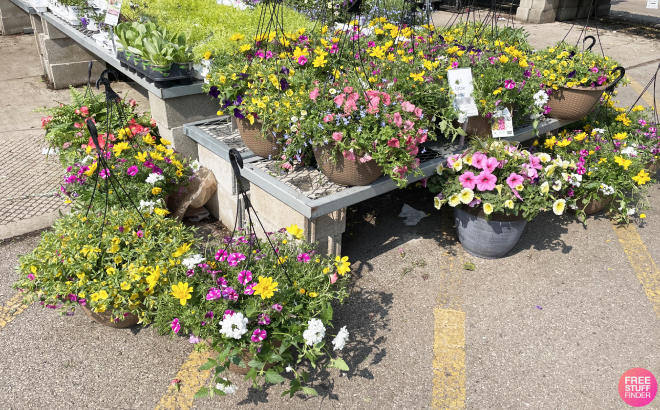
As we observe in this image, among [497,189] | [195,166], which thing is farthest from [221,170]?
[497,189]

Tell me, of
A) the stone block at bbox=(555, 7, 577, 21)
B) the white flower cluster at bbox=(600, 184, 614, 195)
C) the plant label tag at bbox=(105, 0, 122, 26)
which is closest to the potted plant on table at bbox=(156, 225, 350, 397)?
the white flower cluster at bbox=(600, 184, 614, 195)

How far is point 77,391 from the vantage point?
100 inches

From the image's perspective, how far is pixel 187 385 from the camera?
2631mm

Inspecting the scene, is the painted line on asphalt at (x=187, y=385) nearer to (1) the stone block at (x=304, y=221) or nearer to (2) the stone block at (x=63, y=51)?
(1) the stone block at (x=304, y=221)

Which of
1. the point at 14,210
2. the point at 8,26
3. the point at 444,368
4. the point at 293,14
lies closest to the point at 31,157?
the point at 14,210

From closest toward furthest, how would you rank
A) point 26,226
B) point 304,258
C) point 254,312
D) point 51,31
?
point 254,312
point 304,258
point 26,226
point 51,31

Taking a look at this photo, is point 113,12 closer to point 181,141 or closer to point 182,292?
point 181,141

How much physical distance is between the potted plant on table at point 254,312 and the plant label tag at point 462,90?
5.36ft

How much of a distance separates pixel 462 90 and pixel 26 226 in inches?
143

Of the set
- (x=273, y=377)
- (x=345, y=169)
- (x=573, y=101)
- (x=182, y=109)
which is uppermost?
(x=573, y=101)

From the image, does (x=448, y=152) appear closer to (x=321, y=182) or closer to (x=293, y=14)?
(x=321, y=182)

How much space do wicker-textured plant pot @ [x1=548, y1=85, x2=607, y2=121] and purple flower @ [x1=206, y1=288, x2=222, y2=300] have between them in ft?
11.5

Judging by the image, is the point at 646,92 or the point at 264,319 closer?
the point at 264,319

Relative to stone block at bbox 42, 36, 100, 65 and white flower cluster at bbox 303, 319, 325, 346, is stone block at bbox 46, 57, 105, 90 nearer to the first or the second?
stone block at bbox 42, 36, 100, 65
